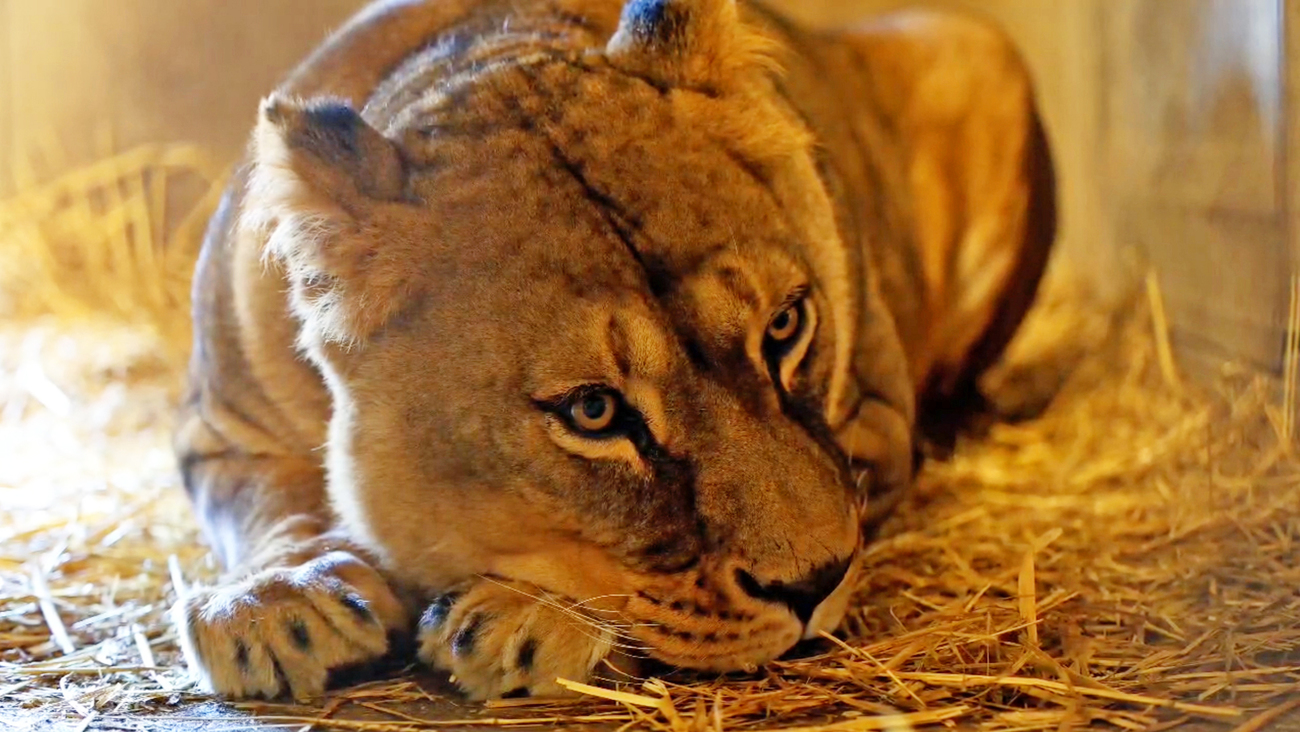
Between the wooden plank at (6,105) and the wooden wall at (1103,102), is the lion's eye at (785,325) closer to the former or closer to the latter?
the wooden wall at (1103,102)

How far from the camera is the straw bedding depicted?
197 cm

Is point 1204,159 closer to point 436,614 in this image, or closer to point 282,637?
point 436,614

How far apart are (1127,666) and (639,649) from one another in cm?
75

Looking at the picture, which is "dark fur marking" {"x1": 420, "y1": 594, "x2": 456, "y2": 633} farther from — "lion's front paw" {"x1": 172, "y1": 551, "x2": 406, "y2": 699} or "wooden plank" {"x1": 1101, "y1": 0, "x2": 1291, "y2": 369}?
"wooden plank" {"x1": 1101, "y1": 0, "x2": 1291, "y2": 369}

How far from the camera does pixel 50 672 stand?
7.66ft

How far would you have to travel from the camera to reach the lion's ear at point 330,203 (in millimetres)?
2104

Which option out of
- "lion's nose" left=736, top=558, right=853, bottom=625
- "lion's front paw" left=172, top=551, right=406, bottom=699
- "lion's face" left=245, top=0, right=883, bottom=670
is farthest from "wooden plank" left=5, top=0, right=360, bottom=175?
A: "lion's nose" left=736, top=558, right=853, bottom=625

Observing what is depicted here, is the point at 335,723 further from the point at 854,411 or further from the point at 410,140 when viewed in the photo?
the point at 854,411

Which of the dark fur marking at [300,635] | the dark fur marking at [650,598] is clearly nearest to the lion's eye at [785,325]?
the dark fur marking at [650,598]

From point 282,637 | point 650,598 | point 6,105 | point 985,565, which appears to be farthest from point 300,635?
point 6,105

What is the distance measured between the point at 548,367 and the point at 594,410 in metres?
0.10

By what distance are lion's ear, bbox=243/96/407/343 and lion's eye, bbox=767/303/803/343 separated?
2.01ft

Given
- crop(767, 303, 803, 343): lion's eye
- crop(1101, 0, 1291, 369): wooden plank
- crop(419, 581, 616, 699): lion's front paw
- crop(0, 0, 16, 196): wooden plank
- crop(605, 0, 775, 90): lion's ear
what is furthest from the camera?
crop(0, 0, 16, 196): wooden plank

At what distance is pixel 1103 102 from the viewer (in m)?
5.11
